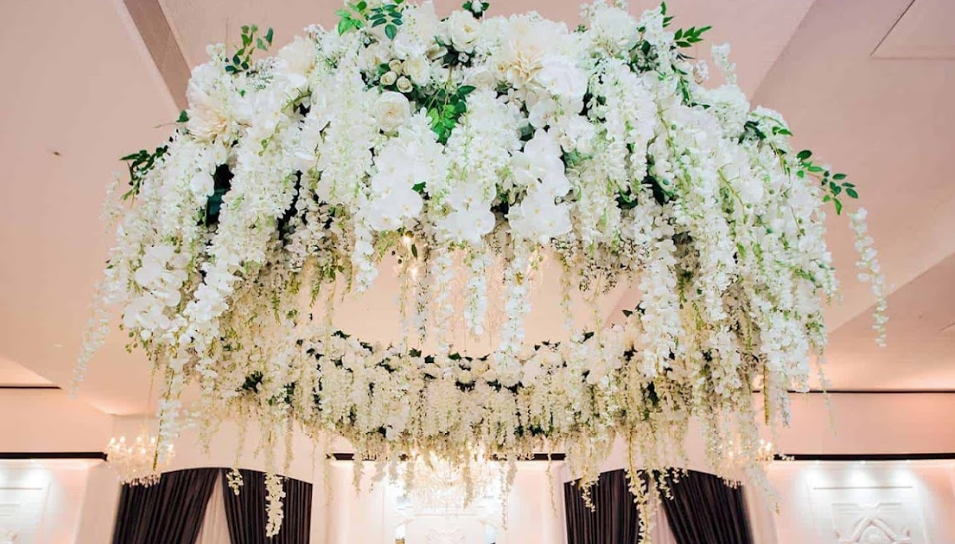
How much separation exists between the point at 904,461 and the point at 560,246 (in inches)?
333

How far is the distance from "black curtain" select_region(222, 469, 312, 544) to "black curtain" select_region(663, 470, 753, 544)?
13.3 feet

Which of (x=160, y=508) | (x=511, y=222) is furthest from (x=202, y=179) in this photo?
(x=160, y=508)

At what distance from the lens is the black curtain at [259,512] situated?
310 inches

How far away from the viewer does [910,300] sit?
5.26 meters

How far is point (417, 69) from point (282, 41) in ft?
5.59

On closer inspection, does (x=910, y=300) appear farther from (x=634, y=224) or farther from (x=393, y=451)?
(x=634, y=224)

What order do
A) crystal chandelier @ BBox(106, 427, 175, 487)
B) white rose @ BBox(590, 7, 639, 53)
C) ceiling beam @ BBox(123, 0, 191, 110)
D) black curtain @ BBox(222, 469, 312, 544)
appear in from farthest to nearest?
black curtain @ BBox(222, 469, 312, 544) → crystal chandelier @ BBox(106, 427, 175, 487) → ceiling beam @ BBox(123, 0, 191, 110) → white rose @ BBox(590, 7, 639, 53)

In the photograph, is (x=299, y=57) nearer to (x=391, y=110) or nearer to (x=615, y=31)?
(x=391, y=110)

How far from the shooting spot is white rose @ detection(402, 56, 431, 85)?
1357 mm

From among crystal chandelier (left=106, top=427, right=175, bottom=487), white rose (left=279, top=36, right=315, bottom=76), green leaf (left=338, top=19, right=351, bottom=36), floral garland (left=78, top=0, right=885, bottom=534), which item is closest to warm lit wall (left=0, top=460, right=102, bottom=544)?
crystal chandelier (left=106, top=427, right=175, bottom=487)

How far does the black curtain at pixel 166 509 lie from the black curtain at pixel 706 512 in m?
5.25

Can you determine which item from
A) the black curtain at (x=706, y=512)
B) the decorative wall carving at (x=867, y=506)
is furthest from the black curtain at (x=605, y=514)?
the decorative wall carving at (x=867, y=506)

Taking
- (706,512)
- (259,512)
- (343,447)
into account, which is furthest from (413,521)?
(706,512)

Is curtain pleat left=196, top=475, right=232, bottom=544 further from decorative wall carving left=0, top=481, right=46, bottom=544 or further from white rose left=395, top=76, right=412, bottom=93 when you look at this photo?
white rose left=395, top=76, right=412, bottom=93
